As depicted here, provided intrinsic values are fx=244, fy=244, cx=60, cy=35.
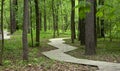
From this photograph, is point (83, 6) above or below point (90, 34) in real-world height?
above

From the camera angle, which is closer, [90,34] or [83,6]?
[83,6]

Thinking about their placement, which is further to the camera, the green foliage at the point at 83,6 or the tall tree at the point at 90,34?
the tall tree at the point at 90,34

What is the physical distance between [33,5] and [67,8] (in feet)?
116

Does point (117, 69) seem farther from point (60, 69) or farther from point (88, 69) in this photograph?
point (60, 69)

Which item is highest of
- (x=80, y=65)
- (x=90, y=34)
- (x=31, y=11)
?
(x=31, y=11)

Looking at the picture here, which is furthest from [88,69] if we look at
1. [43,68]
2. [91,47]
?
[91,47]

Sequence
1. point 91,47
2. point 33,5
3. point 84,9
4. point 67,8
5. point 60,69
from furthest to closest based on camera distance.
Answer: point 67,8
point 33,5
point 91,47
point 60,69
point 84,9

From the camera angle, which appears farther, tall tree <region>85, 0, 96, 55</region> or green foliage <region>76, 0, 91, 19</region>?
tall tree <region>85, 0, 96, 55</region>

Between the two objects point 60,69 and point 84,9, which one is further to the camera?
point 60,69

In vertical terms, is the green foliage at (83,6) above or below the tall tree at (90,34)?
above

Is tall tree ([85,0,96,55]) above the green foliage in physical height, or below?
below

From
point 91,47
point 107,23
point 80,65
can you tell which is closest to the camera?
point 80,65

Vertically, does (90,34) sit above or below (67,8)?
below

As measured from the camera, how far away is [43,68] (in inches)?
387
